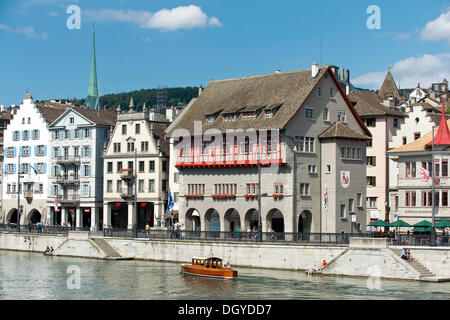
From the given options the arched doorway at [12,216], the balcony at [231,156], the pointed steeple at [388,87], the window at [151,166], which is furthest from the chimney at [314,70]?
the pointed steeple at [388,87]

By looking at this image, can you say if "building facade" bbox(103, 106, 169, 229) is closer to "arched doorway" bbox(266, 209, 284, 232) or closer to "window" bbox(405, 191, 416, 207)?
"arched doorway" bbox(266, 209, 284, 232)

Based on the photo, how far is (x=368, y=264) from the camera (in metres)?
66.7

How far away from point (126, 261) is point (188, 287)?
21.7m

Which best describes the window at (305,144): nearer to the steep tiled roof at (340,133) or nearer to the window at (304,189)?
the steep tiled roof at (340,133)

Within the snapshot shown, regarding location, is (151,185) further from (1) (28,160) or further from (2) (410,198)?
(2) (410,198)

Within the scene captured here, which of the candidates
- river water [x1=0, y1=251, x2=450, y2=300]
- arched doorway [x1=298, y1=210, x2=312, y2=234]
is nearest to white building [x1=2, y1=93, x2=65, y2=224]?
river water [x1=0, y1=251, x2=450, y2=300]

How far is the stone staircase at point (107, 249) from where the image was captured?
85.0 m

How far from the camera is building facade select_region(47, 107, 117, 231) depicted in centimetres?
10975

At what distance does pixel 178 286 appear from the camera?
6381 cm

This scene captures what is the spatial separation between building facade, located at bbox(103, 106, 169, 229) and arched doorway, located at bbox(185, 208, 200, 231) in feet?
17.9

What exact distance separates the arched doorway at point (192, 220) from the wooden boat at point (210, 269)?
21575 mm

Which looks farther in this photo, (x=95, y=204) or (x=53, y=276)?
(x=95, y=204)

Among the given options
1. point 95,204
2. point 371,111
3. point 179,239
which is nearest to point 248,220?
point 179,239
